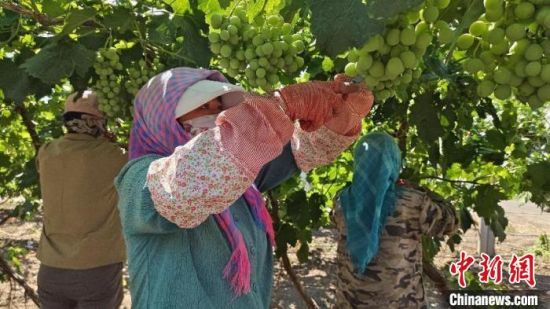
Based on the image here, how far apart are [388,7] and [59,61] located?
4.17ft

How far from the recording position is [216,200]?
3.97 ft

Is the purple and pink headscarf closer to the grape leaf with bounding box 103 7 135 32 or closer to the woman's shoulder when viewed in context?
the woman's shoulder

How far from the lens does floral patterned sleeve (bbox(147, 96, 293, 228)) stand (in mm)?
1177

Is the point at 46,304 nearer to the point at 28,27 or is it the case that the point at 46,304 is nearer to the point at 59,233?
the point at 59,233

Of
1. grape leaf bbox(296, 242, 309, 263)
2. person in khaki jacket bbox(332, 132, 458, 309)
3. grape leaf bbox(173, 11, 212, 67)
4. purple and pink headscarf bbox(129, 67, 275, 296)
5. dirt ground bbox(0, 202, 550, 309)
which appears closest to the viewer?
purple and pink headscarf bbox(129, 67, 275, 296)

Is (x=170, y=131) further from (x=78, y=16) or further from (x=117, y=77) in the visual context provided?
(x=117, y=77)

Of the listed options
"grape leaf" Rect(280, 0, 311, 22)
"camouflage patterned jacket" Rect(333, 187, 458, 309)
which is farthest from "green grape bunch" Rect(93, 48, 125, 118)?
"camouflage patterned jacket" Rect(333, 187, 458, 309)

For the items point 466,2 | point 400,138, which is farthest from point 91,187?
point 466,2

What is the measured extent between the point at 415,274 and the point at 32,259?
18.9 feet

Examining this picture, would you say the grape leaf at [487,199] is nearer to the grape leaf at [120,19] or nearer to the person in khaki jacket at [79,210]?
the person in khaki jacket at [79,210]

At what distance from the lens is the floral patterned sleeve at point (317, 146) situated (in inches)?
68.1

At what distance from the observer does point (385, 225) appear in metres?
2.72

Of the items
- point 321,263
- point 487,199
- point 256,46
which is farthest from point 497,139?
point 321,263

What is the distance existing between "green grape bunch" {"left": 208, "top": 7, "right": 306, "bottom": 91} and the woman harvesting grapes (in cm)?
7
